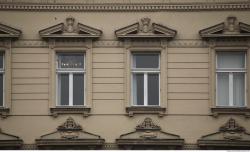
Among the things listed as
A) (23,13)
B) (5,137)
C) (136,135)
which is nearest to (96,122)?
(136,135)

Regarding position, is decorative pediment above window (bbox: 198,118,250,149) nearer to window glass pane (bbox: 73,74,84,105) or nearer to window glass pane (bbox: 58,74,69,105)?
window glass pane (bbox: 73,74,84,105)

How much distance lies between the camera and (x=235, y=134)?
14852 mm

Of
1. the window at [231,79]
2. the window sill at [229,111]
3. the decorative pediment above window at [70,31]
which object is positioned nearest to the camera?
the window sill at [229,111]

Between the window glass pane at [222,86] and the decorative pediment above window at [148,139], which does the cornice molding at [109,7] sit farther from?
the decorative pediment above window at [148,139]

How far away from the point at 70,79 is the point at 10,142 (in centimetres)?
205

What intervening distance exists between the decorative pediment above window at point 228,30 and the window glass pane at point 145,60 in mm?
1252

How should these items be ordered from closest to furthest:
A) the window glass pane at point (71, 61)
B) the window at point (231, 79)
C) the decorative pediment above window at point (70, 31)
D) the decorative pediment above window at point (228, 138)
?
the decorative pediment above window at point (228, 138) → the decorative pediment above window at point (70, 31) → the window at point (231, 79) → the window glass pane at point (71, 61)

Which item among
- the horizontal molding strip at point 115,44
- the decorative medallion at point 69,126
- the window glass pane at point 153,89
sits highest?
the horizontal molding strip at point 115,44

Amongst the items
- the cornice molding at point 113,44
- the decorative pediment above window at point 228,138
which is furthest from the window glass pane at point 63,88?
the decorative pediment above window at point 228,138

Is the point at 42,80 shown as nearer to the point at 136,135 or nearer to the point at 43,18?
the point at 43,18

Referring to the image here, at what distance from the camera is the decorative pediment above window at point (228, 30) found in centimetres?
1496

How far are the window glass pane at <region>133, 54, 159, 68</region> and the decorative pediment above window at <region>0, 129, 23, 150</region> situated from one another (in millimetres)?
3282

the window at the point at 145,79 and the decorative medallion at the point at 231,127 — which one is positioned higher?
the window at the point at 145,79

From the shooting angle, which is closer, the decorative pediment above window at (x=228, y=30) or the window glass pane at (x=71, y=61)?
the decorative pediment above window at (x=228, y=30)
